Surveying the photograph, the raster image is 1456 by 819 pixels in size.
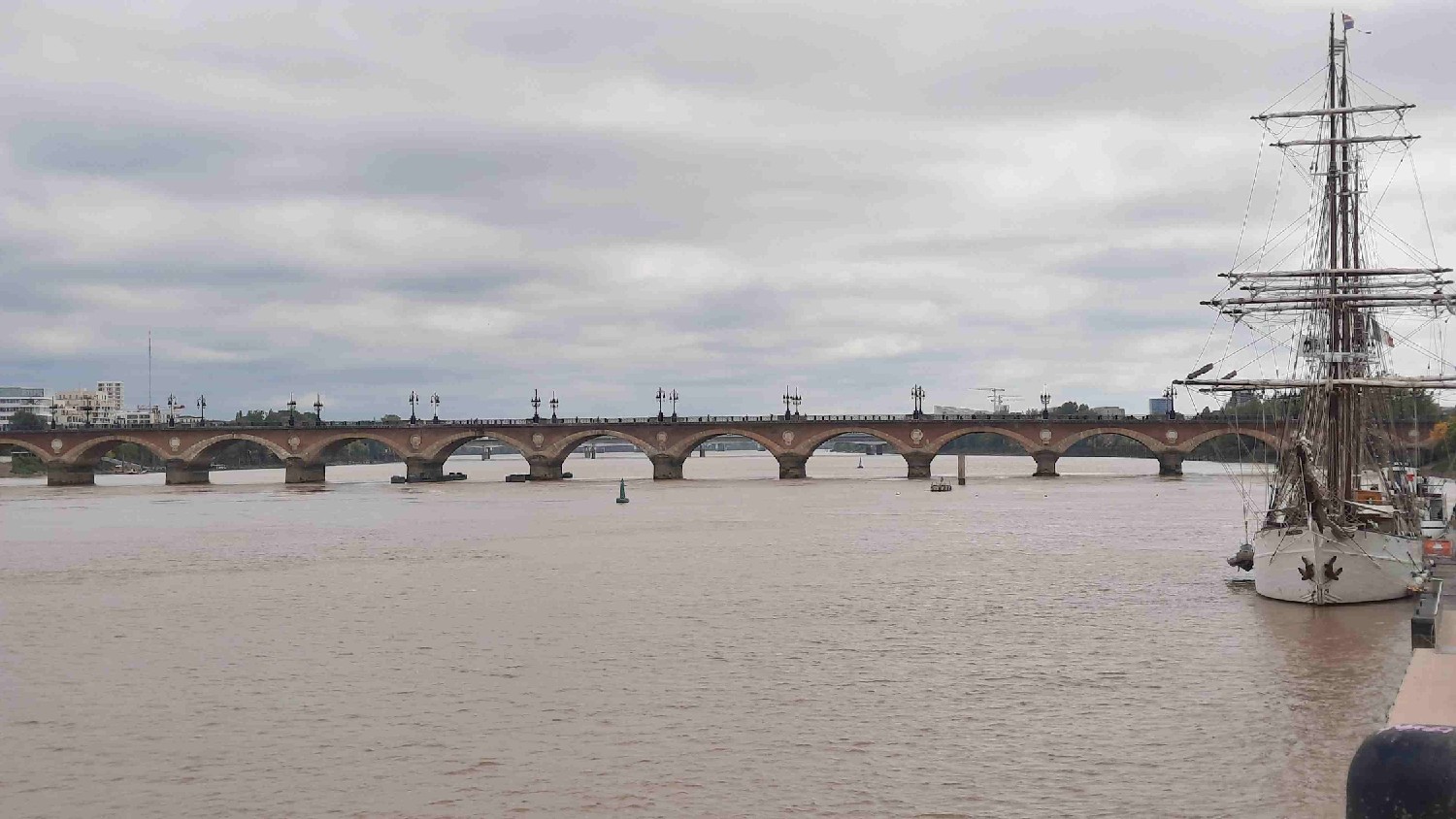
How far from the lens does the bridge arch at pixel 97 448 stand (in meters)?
138

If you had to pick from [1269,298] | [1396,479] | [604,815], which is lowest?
[604,815]

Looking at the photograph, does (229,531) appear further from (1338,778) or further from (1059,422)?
(1059,422)

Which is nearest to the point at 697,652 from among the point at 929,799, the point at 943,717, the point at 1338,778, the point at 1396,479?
the point at 943,717

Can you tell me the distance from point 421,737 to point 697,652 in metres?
8.86

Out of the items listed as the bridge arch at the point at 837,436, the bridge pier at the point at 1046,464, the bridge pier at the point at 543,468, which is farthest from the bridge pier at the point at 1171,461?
the bridge pier at the point at 543,468

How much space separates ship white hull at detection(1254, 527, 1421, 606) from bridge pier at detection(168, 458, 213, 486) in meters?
123

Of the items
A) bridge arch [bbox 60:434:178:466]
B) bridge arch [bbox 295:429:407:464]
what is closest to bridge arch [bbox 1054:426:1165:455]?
bridge arch [bbox 295:429:407:464]

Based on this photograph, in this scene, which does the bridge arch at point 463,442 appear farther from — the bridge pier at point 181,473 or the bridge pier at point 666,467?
the bridge pier at point 181,473

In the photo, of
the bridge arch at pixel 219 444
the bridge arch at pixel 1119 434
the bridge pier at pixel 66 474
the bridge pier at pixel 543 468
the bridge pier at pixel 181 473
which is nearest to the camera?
the bridge arch at pixel 1119 434

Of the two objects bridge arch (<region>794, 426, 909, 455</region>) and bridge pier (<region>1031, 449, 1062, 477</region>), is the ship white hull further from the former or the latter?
bridge pier (<region>1031, 449, 1062, 477</region>)

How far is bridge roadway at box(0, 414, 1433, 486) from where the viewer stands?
12975 centimetres

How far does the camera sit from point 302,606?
39094 mm

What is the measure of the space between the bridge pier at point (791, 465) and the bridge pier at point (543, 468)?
21.6 m

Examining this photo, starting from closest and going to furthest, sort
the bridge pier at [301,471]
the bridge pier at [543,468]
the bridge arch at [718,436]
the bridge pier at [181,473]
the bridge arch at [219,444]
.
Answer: the bridge arch at [718,436] → the bridge arch at [219,444] → the bridge pier at [543,468] → the bridge pier at [301,471] → the bridge pier at [181,473]
